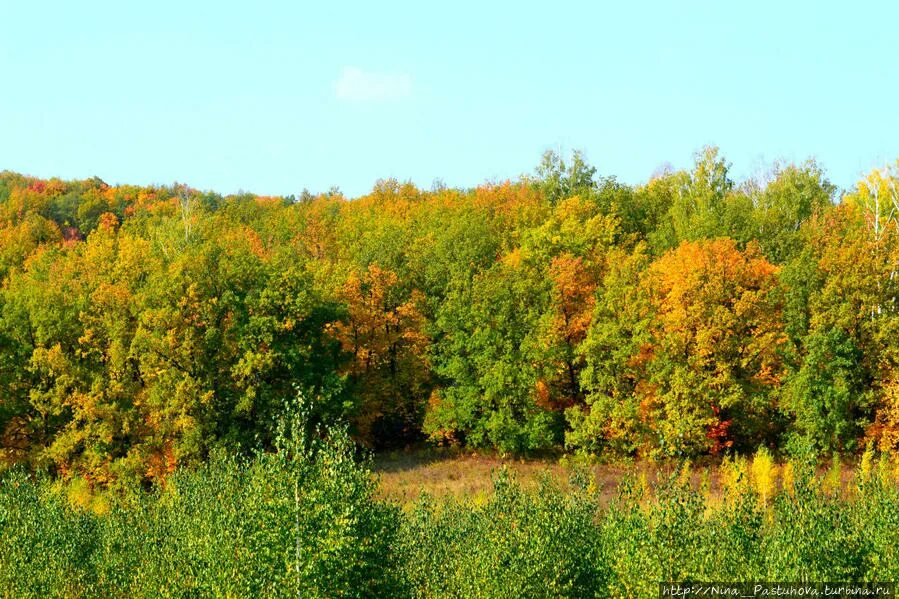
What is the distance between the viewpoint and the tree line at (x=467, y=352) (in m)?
70.9

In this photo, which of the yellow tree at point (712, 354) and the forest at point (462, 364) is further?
the yellow tree at point (712, 354)

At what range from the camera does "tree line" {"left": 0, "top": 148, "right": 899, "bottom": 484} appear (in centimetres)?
7094

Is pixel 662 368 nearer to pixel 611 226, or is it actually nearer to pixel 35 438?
pixel 611 226

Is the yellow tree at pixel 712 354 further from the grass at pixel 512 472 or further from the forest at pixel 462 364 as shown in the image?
the grass at pixel 512 472

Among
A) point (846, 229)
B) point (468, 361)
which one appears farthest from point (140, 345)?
point (846, 229)

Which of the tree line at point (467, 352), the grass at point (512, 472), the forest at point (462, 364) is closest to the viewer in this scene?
the forest at point (462, 364)

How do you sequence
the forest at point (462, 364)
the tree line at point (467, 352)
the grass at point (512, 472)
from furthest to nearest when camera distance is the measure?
the tree line at point (467, 352) < the grass at point (512, 472) < the forest at point (462, 364)

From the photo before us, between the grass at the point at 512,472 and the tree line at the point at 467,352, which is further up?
the tree line at the point at 467,352

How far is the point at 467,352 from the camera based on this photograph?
79812mm

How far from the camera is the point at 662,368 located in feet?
239

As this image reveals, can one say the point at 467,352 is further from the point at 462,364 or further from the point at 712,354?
the point at 712,354

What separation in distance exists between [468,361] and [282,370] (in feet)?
44.0

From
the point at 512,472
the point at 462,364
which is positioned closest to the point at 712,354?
the point at 512,472

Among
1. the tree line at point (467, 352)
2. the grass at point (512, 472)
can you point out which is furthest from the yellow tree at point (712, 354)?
the grass at point (512, 472)
